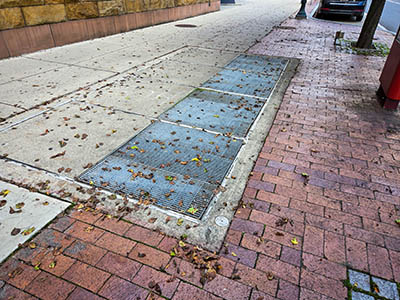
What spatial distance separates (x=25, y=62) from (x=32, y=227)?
6.45 metres

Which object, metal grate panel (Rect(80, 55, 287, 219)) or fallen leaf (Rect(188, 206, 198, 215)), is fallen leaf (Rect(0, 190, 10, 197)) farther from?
fallen leaf (Rect(188, 206, 198, 215))

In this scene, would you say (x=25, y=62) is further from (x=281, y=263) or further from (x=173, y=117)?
(x=281, y=263)

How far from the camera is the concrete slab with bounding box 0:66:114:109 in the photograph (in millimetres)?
5254

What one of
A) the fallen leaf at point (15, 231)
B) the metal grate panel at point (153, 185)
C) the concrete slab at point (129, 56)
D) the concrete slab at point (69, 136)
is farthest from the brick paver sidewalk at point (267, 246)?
the concrete slab at point (129, 56)

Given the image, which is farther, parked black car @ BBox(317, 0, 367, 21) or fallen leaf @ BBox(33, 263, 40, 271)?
parked black car @ BBox(317, 0, 367, 21)

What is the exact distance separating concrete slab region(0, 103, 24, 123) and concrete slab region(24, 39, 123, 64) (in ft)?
9.97

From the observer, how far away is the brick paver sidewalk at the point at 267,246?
7.15 feet

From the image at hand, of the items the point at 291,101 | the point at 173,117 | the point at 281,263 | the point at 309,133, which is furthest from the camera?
the point at 291,101

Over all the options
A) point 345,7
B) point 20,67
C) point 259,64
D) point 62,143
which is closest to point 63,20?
point 20,67

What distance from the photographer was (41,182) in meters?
3.18

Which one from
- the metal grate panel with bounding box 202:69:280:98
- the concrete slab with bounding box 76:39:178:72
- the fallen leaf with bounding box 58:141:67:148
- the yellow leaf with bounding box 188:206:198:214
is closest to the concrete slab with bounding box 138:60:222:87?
the metal grate panel with bounding box 202:69:280:98

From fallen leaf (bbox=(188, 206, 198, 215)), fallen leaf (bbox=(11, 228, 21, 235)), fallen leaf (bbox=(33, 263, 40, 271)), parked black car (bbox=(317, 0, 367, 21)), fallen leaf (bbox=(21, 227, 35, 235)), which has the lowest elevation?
fallen leaf (bbox=(188, 206, 198, 215))

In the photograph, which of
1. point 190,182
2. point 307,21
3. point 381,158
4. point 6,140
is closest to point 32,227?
point 190,182

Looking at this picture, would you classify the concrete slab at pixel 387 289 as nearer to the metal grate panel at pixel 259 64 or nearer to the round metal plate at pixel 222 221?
the round metal plate at pixel 222 221
